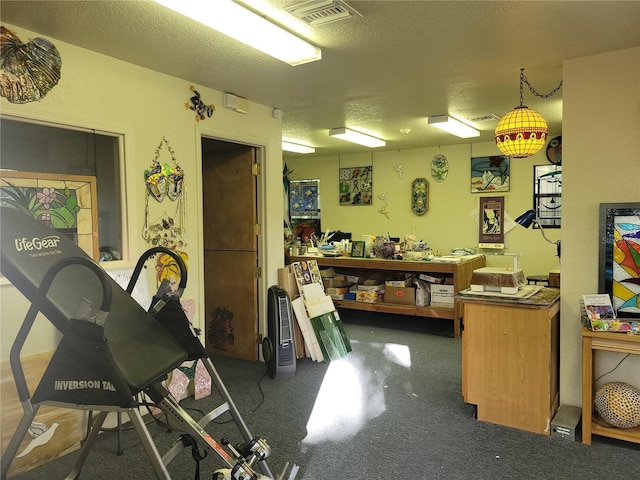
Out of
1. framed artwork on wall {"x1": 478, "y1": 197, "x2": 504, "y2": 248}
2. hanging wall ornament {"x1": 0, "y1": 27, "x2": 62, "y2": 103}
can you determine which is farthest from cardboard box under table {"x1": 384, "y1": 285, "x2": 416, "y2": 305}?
hanging wall ornament {"x1": 0, "y1": 27, "x2": 62, "y2": 103}

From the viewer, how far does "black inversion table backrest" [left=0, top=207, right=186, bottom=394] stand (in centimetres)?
162

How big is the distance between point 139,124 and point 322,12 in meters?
1.58

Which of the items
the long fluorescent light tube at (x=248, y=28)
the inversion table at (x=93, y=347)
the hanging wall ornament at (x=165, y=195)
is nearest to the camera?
the inversion table at (x=93, y=347)

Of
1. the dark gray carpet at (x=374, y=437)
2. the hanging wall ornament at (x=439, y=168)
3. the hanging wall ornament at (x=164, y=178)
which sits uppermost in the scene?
the hanging wall ornament at (x=439, y=168)

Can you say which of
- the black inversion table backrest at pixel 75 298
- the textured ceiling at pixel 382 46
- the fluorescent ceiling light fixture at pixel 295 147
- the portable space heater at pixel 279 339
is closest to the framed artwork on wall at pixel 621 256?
the textured ceiling at pixel 382 46

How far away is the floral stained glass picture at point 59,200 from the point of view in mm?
2576

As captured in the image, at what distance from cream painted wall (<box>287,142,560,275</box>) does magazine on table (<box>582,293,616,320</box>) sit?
3.62 m

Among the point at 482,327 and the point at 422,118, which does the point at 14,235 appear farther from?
the point at 422,118

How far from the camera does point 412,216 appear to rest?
23.9ft

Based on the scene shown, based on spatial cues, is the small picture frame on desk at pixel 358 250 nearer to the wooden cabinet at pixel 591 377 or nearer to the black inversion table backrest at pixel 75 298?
the wooden cabinet at pixel 591 377

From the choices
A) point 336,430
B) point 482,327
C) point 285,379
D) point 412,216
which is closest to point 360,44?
point 482,327

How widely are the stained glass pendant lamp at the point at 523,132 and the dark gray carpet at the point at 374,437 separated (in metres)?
1.93

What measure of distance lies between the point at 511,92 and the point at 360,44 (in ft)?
5.98

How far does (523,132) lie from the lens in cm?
324
